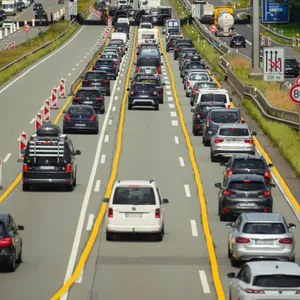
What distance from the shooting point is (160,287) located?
23.6 meters

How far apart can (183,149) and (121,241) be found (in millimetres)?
17278

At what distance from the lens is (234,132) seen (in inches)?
1698

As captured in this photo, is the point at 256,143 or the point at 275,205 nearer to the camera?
the point at 275,205

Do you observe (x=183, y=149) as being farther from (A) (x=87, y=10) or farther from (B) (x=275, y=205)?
(A) (x=87, y=10)

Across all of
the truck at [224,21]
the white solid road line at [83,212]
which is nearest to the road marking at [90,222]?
the white solid road line at [83,212]

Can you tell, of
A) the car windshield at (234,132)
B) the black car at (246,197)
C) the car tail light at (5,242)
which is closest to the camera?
the car tail light at (5,242)

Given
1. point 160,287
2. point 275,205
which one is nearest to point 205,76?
point 275,205

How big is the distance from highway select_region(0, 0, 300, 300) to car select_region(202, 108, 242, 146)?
562 mm

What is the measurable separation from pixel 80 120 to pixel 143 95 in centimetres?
973

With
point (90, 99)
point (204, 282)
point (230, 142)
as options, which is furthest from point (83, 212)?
point (90, 99)

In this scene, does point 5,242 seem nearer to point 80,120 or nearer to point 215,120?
point 215,120

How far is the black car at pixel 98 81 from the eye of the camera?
65.4 m

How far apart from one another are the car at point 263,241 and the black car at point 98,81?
40353mm

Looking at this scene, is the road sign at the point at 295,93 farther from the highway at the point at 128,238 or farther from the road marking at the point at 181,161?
the road marking at the point at 181,161
